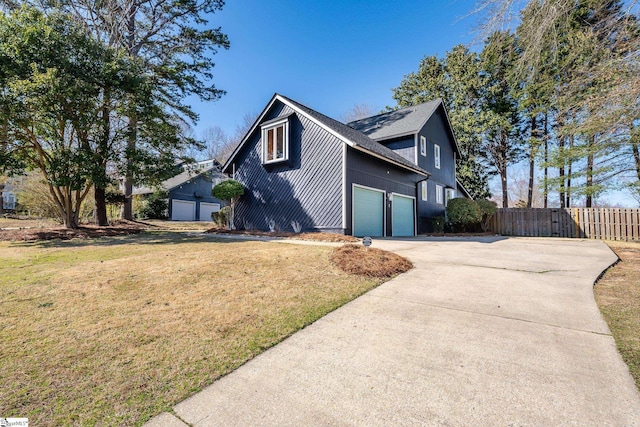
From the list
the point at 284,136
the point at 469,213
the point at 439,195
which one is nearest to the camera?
the point at 284,136

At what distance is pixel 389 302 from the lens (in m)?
3.45

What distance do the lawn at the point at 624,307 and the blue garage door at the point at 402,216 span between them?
324 inches

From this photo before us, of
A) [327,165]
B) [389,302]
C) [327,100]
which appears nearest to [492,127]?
[327,100]

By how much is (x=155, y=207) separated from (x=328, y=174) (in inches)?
850

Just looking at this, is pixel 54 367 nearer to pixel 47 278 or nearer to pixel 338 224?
pixel 47 278

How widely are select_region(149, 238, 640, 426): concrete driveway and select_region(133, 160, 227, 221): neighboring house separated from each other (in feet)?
84.1

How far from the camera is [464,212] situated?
53.2 feet

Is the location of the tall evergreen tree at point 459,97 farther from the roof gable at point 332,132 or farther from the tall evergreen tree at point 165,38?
the tall evergreen tree at point 165,38

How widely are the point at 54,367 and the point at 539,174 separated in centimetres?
3149

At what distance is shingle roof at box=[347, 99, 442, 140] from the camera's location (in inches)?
613

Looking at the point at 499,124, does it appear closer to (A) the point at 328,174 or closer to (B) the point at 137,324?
(A) the point at 328,174

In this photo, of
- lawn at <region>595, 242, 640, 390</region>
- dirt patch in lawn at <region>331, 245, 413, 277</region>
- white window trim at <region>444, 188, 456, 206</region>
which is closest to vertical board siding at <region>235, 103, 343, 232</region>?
dirt patch in lawn at <region>331, 245, 413, 277</region>

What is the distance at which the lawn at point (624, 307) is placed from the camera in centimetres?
228

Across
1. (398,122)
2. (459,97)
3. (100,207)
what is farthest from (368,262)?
(459,97)
